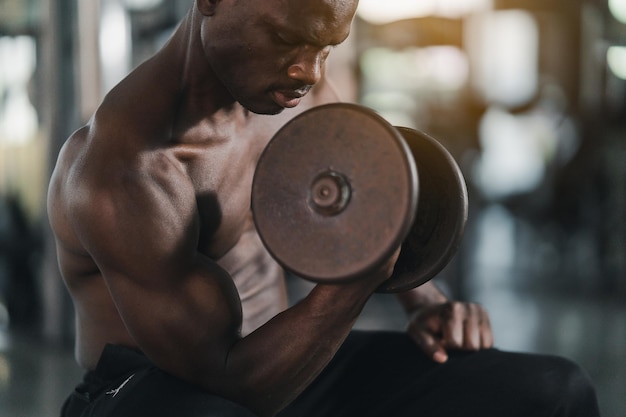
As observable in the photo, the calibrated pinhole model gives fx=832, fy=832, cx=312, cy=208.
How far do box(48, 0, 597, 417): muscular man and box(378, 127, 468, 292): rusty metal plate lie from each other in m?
0.06

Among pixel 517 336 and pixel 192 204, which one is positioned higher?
pixel 192 204

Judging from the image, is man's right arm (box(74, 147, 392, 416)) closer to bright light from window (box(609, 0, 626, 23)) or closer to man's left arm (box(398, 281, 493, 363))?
man's left arm (box(398, 281, 493, 363))

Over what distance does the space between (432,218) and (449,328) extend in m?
0.24

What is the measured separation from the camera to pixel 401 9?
212 inches

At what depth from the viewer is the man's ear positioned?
3.19 ft

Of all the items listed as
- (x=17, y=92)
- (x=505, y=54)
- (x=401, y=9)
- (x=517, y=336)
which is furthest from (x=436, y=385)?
(x=505, y=54)

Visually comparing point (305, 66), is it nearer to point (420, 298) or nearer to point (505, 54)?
point (420, 298)

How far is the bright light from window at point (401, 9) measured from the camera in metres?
5.26

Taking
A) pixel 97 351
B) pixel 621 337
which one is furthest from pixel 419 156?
pixel 621 337

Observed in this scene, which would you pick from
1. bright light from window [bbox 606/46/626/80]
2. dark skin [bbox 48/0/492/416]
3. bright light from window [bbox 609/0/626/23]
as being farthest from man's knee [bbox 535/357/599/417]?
bright light from window [bbox 609/0/626/23]

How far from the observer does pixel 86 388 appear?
1.10 metres

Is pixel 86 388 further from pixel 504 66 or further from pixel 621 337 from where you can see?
pixel 504 66

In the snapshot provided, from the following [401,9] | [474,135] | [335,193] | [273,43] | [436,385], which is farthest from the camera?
[401,9]

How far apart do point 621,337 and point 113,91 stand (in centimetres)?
287
